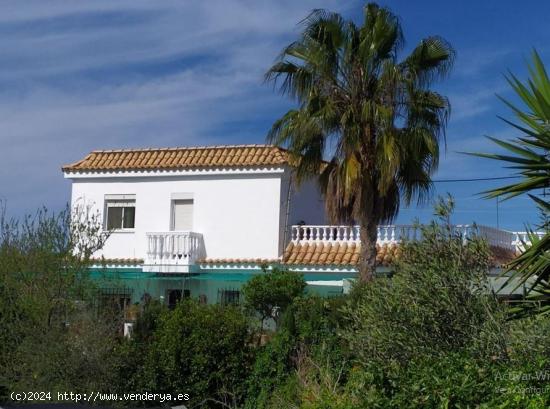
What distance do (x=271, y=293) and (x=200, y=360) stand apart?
322cm

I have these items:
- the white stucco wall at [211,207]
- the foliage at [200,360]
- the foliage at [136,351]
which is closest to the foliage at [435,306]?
the foliage at [200,360]

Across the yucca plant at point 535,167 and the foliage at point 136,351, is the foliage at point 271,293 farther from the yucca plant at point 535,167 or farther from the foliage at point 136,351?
the yucca plant at point 535,167

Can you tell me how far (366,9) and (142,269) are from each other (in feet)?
37.9

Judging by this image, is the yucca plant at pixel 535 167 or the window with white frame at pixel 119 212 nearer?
the yucca plant at pixel 535 167

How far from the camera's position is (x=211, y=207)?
90.3 feet

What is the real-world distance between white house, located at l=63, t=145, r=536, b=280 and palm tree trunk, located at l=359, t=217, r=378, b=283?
149 inches

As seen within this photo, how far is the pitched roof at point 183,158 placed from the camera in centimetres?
2677

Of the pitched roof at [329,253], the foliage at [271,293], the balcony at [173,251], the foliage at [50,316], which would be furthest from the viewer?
the balcony at [173,251]

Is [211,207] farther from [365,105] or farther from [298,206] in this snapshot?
[365,105]

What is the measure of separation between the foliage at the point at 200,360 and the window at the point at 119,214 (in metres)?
12.9

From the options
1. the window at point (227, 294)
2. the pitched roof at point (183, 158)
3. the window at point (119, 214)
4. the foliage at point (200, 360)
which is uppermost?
the pitched roof at point (183, 158)

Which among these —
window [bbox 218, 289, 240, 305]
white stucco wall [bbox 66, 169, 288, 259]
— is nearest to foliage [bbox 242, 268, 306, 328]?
window [bbox 218, 289, 240, 305]

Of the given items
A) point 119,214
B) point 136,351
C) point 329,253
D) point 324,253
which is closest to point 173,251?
point 119,214

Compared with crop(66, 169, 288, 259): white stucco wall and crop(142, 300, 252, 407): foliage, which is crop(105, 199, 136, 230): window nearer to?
crop(66, 169, 288, 259): white stucco wall
